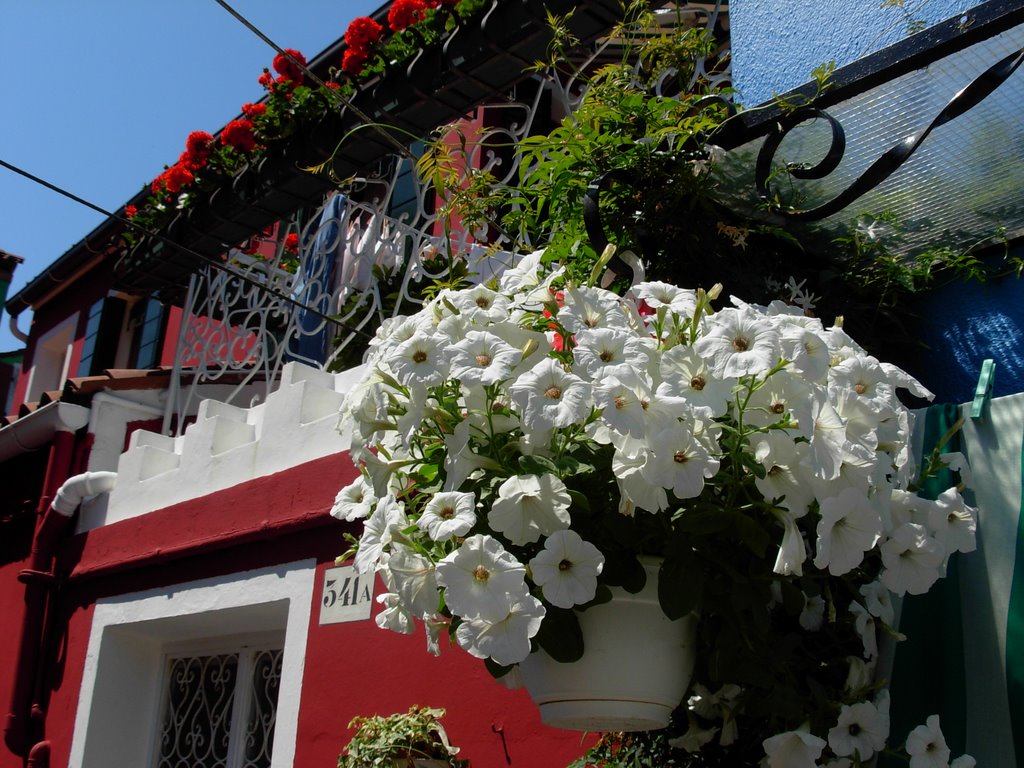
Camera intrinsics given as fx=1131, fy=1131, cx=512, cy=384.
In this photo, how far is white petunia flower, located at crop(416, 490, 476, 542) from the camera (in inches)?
75.4

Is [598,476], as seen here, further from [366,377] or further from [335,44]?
[335,44]

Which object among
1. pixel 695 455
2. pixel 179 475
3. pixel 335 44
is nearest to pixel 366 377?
pixel 695 455

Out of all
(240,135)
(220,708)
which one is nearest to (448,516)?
(220,708)

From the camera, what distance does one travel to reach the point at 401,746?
3.22m

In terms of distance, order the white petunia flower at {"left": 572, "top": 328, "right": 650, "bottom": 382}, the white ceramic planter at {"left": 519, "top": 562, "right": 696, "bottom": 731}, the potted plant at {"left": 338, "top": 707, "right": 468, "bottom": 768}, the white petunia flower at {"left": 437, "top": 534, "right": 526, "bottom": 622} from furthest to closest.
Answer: the potted plant at {"left": 338, "top": 707, "right": 468, "bottom": 768} < the white ceramic planter at {"left": 519, "top": 562, "right": 696, "bottom": 731} < the white petunia flower at {"left": 572, "top": 328, "right": 650, "bottom": 382} < the white petunia flower at {"left": 437, "top": 534, "right": 526, "bottom": 622}

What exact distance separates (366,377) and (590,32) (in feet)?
8.22

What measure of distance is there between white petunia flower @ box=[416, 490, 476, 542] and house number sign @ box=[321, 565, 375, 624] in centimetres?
221

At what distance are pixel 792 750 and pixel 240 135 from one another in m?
4.56

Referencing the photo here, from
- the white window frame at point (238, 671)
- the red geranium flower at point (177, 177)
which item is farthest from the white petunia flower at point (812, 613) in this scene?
the red geranium flower at point (177, 177)

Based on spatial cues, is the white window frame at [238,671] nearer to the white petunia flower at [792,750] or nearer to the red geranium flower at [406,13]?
the red geranium flower at [406,13]

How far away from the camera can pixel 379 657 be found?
13.3 feet

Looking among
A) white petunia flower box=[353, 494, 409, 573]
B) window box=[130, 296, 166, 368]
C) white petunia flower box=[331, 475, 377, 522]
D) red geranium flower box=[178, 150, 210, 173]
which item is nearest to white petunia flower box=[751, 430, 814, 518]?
white petunia flower box=[353, 494, 409, 573]

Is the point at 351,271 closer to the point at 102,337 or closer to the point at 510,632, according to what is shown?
the point at 510,632

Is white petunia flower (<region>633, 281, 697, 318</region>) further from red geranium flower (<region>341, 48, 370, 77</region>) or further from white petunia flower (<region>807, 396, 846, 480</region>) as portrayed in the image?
red geranium flower (<region>341, 48, 370, 77</region>)
